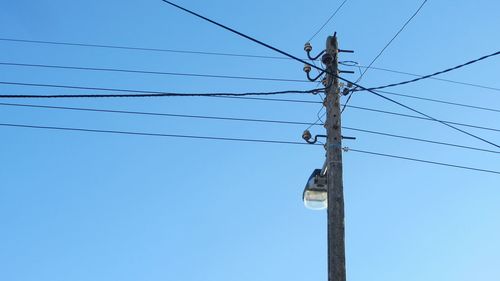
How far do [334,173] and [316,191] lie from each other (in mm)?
520

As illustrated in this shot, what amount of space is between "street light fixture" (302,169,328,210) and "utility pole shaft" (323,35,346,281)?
334 millimetres

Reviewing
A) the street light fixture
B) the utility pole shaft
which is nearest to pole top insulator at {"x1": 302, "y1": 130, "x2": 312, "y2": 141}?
the utility pole shaft

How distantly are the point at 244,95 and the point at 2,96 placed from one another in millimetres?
3557

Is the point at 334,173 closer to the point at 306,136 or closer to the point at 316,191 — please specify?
the point at 316,191

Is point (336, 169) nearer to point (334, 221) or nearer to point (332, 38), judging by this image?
point (334, 221)

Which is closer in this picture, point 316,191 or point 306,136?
point 316,191

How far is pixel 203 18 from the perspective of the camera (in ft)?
32.0

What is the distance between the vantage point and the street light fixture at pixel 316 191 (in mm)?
10094

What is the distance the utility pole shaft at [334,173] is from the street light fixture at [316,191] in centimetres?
33

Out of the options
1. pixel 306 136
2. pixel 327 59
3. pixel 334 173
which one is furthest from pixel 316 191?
pixel 327 59

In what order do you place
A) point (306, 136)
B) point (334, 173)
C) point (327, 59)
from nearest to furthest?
point (334, 173)
point (306, 136)
point (327, 59)

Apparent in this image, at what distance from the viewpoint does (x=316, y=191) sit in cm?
1014

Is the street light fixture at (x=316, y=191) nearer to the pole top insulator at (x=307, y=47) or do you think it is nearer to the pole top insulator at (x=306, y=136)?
the pole top insulator at (x=306, y=136)

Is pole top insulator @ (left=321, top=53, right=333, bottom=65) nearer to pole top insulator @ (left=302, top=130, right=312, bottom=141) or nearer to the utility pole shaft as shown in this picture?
the utility pole shaft
